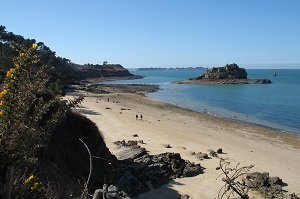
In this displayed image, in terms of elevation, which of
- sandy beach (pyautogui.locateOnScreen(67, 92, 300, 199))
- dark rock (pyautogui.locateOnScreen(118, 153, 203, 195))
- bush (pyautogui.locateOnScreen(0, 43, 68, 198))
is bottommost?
sandy beach (pyautogui.locateOnScreen(67, 92, 300, 199))

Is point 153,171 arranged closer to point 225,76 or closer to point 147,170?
point 147,170

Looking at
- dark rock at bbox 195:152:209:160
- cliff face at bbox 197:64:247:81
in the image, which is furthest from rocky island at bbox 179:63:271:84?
dark rock at bbox 195:152:209:160

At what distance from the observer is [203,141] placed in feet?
115

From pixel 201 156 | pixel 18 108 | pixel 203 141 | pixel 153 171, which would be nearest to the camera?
pixel 18 108

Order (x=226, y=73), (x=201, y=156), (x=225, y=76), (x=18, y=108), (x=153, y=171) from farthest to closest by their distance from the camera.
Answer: (x=226, y=73) → (x=225, y=76) → (x=201, y=156) → (x=153, y=171) → (x=18, y=108)

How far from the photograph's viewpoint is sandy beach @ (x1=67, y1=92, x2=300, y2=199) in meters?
20.8

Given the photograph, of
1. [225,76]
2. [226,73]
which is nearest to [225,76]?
[225,76]

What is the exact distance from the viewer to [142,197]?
704 inches

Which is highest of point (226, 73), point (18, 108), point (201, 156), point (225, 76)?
point (18, 108)

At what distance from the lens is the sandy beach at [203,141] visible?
68.1ft

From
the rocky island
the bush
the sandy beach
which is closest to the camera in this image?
the bush

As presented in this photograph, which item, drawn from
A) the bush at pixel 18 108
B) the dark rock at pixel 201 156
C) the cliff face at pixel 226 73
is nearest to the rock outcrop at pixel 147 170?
the dark rock at pixel 201 156

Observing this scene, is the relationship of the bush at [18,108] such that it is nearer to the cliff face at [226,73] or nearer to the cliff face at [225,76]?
the cliff face at [225,76]

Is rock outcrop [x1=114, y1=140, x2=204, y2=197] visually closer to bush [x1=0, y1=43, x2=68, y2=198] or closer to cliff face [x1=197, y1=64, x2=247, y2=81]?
bush [x1=0, y1=43, x2=68, y2=198]
